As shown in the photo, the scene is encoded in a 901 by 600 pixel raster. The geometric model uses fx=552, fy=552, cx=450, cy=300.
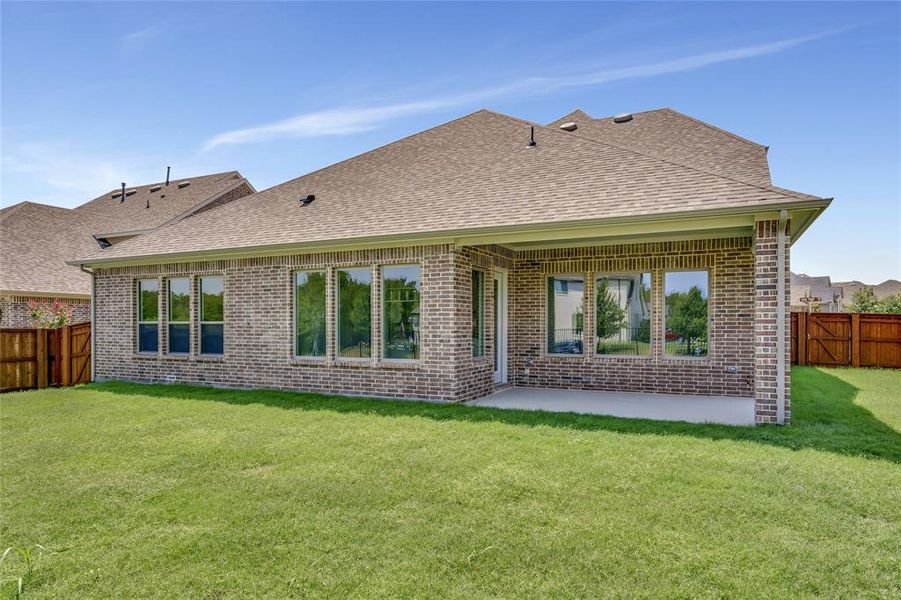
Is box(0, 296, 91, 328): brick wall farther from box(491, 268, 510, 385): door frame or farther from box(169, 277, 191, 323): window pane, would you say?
box(491, 268, 510, 385): door frame

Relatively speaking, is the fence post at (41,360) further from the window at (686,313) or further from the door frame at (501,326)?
the window at (686,313)

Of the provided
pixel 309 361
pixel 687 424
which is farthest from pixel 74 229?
pixel 687 424

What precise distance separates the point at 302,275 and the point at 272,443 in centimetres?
483

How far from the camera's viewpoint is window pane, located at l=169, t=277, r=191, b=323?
1217 centimetres

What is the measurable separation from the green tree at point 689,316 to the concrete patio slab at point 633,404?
3.71 feet

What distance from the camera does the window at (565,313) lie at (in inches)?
446

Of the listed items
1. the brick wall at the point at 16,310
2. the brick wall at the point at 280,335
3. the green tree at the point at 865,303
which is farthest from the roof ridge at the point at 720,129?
the green tree at the point at 865,303

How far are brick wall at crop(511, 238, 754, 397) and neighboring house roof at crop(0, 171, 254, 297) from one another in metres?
13.6

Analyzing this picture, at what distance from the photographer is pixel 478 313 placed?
415 inches

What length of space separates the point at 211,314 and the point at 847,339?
17256 mm

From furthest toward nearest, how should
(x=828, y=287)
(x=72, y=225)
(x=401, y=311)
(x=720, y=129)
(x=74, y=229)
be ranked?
(x=828, y=287), (x=72, y=225), (x=74, y=229), (x=720, y=129), (x=401, y=311)

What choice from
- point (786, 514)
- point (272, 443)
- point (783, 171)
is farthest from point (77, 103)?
point (783, 171)

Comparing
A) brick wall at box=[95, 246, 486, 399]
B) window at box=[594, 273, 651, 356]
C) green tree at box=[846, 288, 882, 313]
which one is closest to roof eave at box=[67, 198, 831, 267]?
brick wall at box=[95, 246, 486, 399]

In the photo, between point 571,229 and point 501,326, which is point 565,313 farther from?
point 571,229
